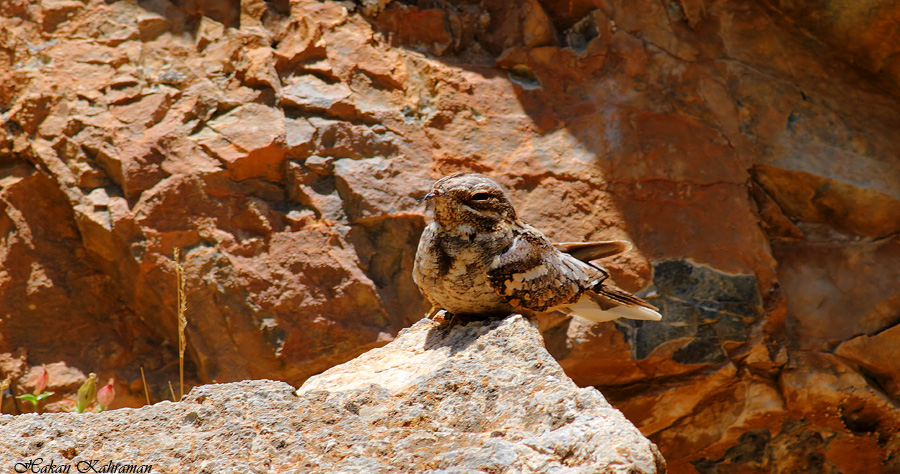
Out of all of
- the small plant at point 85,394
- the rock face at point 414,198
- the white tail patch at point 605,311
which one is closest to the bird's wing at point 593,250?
the white tail patch at point 605,311

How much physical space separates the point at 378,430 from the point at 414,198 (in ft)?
9.16

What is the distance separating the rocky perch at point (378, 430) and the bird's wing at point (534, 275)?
0.47m

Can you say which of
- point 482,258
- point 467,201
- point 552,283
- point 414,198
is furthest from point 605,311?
point 414,198

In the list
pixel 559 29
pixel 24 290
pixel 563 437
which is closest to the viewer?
pixel 563 437

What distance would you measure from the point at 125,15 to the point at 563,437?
461 centimetres

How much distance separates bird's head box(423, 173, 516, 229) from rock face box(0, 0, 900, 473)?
1761 mm

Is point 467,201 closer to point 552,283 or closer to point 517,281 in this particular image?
point 517,281

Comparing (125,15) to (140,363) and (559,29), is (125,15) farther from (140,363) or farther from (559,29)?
(559,29)

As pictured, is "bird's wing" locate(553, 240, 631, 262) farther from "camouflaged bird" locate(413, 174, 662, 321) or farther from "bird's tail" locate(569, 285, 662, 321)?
"camouflaged bird" locate(413, 174, 662, 321)

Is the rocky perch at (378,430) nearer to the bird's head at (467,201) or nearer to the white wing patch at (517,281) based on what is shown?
the white wing patch at (517,281)

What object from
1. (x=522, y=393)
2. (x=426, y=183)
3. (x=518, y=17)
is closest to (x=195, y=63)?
(x=426, y=183)

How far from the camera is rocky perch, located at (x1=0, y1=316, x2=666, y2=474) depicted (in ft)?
6.30

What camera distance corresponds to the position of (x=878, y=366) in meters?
4.98

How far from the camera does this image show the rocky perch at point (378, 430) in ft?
6.30
